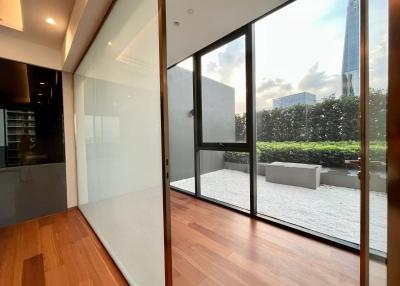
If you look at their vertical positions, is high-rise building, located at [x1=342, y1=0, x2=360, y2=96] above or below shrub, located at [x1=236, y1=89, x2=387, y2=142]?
above

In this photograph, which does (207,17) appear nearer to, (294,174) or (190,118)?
(190,118)

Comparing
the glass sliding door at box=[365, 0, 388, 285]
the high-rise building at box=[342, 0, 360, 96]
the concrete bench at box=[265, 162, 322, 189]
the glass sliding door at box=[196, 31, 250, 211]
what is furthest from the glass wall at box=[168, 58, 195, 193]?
the glass sliding door at box=[365, 0, 388, 285]

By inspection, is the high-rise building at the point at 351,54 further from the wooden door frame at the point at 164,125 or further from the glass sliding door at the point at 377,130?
the wooden door frame at the point at 164,125

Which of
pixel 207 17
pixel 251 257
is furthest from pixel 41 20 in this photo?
pixel 251 257

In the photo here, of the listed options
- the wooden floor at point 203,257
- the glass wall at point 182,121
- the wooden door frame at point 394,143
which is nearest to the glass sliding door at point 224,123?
the glass wall at point 182,121

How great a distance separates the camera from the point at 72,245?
2.26 metres

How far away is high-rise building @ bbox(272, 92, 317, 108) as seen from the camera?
2.25 metres

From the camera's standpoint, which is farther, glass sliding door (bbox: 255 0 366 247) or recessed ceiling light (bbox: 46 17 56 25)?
recessed ceiling light (bbox: 46 17 56 25)

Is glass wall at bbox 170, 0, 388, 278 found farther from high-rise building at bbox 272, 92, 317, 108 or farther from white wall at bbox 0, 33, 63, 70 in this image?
Result: white wall at bbox 0, 33, 63, 70

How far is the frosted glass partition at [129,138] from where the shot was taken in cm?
123

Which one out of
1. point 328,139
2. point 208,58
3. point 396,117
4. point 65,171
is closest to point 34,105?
point 65,171

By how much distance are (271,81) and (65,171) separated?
3.80 meters

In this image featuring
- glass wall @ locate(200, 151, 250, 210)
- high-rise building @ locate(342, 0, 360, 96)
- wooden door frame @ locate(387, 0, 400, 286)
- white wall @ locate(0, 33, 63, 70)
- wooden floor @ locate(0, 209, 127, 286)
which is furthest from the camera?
glass wall @ locate(200, 151, 250, 210)

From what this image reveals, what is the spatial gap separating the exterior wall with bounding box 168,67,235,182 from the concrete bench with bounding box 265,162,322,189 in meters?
0.84
